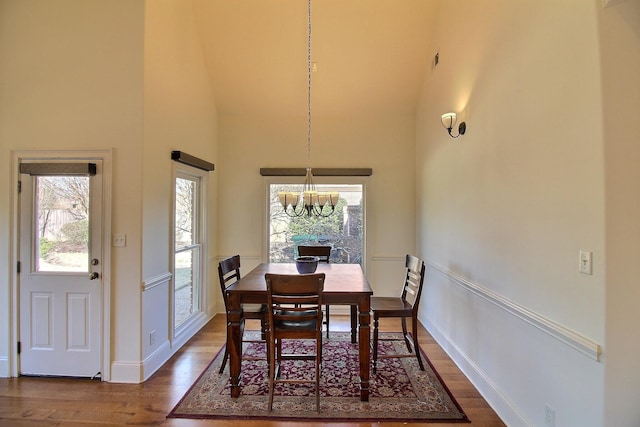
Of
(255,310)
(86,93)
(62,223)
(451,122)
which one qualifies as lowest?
(255,310)

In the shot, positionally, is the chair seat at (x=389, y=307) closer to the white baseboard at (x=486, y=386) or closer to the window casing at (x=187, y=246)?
the white baseboard at (x=486, y=386)

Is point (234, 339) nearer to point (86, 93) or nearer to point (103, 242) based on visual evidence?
point (103, 242)

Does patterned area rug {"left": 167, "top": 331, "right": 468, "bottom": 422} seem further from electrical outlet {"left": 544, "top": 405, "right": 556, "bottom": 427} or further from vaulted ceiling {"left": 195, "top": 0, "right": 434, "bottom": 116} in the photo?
vaulted ceiling {"left": 195, "top": 0, "right": 434, "bottom": 116}

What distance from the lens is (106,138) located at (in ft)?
9.07

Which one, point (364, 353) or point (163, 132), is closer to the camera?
point (364, 353)

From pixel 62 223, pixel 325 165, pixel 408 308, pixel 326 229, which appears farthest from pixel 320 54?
pixel 62 223

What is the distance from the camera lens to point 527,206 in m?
1.98

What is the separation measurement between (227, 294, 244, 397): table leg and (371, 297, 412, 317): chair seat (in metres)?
1.21

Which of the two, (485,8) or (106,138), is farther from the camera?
(106,138)

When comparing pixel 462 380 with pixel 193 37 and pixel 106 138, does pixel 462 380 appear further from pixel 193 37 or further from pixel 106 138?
pixel 193 37

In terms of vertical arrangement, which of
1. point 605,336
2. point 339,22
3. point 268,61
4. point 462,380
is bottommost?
point 462,380

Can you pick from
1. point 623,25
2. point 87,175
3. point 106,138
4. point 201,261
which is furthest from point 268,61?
point 623,25

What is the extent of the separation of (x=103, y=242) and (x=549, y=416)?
341cm

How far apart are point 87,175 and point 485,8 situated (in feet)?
11.6
